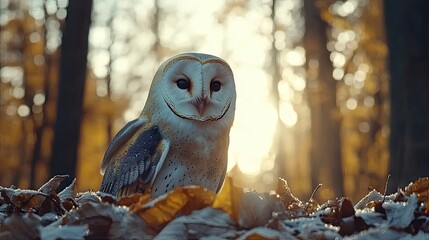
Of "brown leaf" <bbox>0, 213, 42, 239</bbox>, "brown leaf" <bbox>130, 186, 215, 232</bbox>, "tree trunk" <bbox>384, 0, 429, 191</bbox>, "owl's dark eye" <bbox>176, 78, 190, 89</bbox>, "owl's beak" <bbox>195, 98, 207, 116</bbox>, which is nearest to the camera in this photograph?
"brown leaf" <bbox>0, 213, 42, 239</bbox>

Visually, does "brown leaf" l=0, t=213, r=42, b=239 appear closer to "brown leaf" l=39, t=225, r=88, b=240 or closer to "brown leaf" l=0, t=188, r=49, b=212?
"brown leaf" l=39, t=225, r=88, b=240

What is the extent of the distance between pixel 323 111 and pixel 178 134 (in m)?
12.9

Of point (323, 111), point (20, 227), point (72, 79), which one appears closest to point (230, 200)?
point (20, 227)

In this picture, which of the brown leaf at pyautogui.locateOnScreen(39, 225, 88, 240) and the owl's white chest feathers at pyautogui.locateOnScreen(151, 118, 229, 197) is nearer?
the brown leaf at pyautogui.locateOnScreen(39, 225, 88, 240)

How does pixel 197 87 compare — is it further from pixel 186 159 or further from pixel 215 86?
pixel 186 159

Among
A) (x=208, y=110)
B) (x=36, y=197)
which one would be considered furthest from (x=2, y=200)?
(x=208, y=110)

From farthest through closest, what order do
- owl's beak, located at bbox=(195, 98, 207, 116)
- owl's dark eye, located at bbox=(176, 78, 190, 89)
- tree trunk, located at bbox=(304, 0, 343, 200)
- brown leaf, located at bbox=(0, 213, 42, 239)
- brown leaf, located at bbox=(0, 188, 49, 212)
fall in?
tree trunk, located at bbox=(304, 0, 343, 200) < owl's dark eye, located at bbox=(176, 78, 190, 89) < owl's beak, located at bbox=(195, 98, 207, 116) < brown leaf, located at bbox=(0, 188, 49, 212) < brown leaf, located at bbox=(0, 213, 42, 239)

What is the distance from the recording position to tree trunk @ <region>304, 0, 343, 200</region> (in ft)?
50.6

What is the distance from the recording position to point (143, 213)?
1.85 m

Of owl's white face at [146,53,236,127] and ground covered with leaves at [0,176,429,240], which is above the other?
owl's white face at [146,53,236,127]

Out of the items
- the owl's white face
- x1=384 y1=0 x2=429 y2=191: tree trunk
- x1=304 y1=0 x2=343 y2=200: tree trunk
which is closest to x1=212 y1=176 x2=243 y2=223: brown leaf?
the owl's white face

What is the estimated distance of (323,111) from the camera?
629 inches

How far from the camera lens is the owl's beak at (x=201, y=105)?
11.3 feet

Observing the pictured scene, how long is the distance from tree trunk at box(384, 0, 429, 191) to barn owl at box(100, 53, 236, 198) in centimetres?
331
